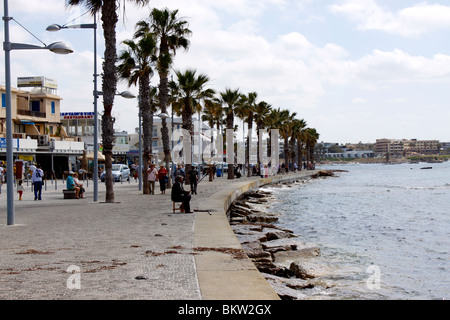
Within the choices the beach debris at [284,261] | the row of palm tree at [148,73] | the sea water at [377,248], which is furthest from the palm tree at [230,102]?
the beach debris at [284,261]

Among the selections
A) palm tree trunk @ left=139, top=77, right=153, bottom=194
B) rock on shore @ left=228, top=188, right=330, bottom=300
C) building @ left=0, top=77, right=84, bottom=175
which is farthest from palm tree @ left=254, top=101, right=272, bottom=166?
rock on shore @ left=228, top=188, right=330, bottom=300

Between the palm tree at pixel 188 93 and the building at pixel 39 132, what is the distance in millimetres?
17183

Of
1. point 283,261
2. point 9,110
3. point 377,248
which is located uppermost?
point 9,110

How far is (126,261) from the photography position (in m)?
8.30

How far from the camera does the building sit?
4766cm

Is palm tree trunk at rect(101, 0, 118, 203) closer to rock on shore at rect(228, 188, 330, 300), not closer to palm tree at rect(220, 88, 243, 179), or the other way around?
rock on shore at rect(228, 188, 330, 300)

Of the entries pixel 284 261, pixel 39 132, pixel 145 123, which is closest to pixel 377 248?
pixel 284 261

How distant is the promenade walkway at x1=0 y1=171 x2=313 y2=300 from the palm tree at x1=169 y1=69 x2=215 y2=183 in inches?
848

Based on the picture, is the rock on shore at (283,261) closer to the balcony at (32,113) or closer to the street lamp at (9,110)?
the street lamp at (9,110)

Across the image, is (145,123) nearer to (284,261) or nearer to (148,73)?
(148,73)

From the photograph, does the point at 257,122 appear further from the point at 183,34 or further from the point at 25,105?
the point at 183,34

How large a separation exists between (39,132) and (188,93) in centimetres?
2724

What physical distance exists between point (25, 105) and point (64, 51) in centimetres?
4485
